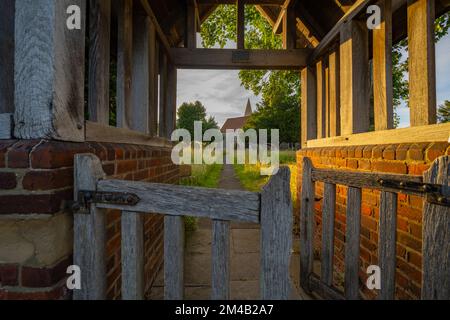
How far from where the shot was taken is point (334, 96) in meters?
3.16

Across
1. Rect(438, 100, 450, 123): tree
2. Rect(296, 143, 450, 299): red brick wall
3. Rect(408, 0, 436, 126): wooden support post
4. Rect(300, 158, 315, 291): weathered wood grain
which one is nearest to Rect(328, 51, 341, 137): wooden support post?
Rect(296, 143, 450, 299): red brick wall

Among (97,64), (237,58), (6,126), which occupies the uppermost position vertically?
(237,58)

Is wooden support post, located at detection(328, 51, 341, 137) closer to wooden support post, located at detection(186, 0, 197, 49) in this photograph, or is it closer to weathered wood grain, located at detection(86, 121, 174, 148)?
wooden support post, located at detection(186, 0, 197, 49)

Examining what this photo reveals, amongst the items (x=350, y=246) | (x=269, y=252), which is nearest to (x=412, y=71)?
(x=350, y=246)

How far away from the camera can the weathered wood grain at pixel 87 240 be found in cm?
108

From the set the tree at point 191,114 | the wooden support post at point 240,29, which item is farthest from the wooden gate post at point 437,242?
the tree at point 191,114

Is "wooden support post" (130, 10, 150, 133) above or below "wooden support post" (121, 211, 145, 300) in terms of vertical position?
above

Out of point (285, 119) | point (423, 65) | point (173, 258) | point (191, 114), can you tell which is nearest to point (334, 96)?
point (423, 65)

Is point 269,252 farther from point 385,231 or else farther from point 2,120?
point 2,120

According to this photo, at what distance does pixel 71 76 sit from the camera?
3.93 ft

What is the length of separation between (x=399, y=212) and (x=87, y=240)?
2.04 m

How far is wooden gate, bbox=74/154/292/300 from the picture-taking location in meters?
0.91

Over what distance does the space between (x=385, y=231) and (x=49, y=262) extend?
5.86 feet

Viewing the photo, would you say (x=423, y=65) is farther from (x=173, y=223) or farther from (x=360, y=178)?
(x=173, y=223)
